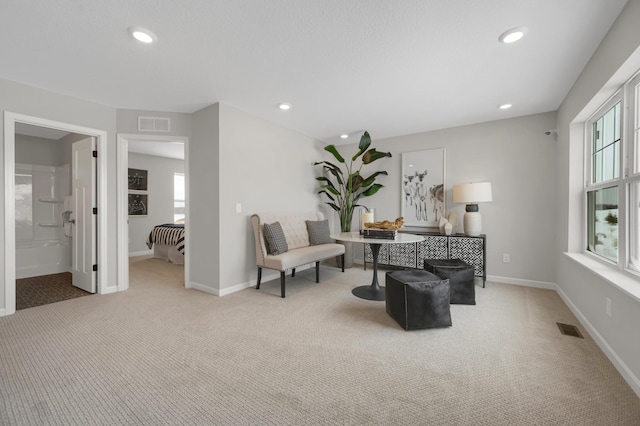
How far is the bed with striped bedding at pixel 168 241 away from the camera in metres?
5.15

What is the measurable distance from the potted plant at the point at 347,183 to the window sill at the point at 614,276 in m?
2.85

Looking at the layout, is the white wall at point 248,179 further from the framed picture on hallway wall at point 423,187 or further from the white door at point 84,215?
the framed picture on hallway wall at point 423,187

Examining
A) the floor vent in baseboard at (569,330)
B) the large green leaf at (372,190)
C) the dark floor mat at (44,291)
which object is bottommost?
the dark floor mat at (44,291)

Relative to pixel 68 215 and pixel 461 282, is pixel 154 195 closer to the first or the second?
pixel 68 215

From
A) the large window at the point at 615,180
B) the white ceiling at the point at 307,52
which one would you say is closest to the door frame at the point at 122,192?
the white ceiling at the point at 307,52

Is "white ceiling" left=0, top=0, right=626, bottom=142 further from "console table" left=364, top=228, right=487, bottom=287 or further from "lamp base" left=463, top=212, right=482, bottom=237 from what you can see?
"console table" left=364, top=228, right=487, bottom=287

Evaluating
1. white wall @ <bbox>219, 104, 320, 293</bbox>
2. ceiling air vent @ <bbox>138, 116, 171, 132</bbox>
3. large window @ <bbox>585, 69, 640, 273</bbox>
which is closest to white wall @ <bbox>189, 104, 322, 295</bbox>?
white wall @ <bbox>219, 104, 320, 293</bbox>

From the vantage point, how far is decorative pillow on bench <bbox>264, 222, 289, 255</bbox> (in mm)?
3441

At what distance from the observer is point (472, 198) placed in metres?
3.68

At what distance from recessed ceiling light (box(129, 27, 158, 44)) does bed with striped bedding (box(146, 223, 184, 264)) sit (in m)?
3.77

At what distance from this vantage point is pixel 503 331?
2.36 metres

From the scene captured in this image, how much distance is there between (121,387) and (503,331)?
2911 millimetres

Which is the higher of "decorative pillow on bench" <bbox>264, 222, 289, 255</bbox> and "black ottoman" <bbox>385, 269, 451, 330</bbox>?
"decorative pillow on bench" <bbox>264, 222, 289, 255</bbox>

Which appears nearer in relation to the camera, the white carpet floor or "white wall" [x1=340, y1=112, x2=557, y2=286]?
the white carpet floor
